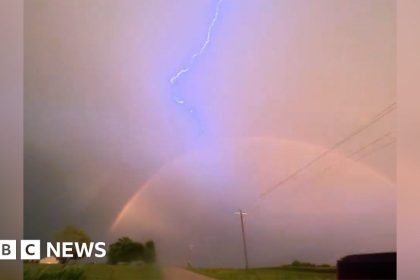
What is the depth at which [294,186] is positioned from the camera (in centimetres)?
206

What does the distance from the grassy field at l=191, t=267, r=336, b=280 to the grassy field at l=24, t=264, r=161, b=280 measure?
25cm

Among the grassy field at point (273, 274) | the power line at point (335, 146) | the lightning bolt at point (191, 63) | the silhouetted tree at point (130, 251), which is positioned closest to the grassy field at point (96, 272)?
the silhouetted tree at point (130, 251)

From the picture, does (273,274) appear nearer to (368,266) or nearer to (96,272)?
(368,266)

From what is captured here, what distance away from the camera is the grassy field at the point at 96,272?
2.08 metres

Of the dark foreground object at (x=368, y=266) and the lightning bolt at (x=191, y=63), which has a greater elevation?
the lightning bolt at (x=191, y=63)

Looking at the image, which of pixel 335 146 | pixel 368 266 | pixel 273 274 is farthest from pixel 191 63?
pixel 368 266

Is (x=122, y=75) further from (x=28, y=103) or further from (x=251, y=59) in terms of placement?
(x=251, y=59)

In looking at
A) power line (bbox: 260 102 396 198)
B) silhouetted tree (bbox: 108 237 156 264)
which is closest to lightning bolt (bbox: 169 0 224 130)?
power line (bbox: 260 102 396 198)

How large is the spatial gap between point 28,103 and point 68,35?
350 mm

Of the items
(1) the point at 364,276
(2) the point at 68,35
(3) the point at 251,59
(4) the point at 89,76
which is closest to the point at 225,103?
(3) the point at 251,59

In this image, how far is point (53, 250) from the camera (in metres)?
2.08

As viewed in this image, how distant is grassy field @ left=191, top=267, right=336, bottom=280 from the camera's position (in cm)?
208

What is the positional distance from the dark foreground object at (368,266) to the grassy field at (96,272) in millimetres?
852

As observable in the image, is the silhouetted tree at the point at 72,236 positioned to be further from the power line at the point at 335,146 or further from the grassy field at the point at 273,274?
the power line at the point at 335,146
